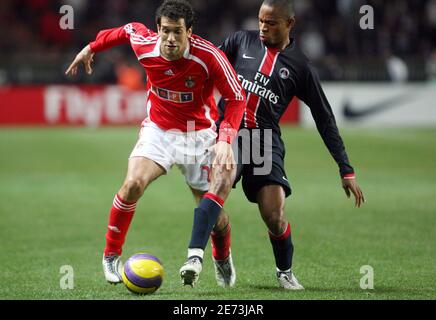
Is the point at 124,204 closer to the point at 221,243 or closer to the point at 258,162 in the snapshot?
the point at 221,243

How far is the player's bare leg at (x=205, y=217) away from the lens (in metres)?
5.39

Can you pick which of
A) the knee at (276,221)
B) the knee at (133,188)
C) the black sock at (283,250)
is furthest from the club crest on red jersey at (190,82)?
the black sock at (283,250)

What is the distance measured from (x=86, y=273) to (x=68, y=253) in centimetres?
107

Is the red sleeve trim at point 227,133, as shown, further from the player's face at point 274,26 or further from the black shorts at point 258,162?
the player's face at point 274,26

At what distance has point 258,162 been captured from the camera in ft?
20.6

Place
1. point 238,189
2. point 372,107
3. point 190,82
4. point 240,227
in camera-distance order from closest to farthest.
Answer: point 190,82 → point 240,227 → point 238,189 → point 372,107

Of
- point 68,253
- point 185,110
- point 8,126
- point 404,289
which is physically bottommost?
point 8,126

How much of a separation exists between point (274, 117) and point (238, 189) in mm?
6697

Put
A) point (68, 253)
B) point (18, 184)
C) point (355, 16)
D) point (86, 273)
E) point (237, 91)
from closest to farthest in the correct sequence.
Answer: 1. point (237, 91)
2. point (86, 273)
3. point (68, 253)
4. point (18, 184)
5. point (355, 16)

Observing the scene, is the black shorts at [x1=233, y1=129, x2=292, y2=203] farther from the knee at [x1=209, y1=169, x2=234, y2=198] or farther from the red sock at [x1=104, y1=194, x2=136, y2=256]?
the red sock at [x1=104, y1=194, x2=136, y2=256]

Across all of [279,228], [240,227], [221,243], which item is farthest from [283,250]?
[240,227]

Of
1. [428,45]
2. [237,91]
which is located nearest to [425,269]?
[237,91]

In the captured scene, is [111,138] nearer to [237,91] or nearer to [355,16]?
[355,16]

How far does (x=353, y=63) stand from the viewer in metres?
23.9
